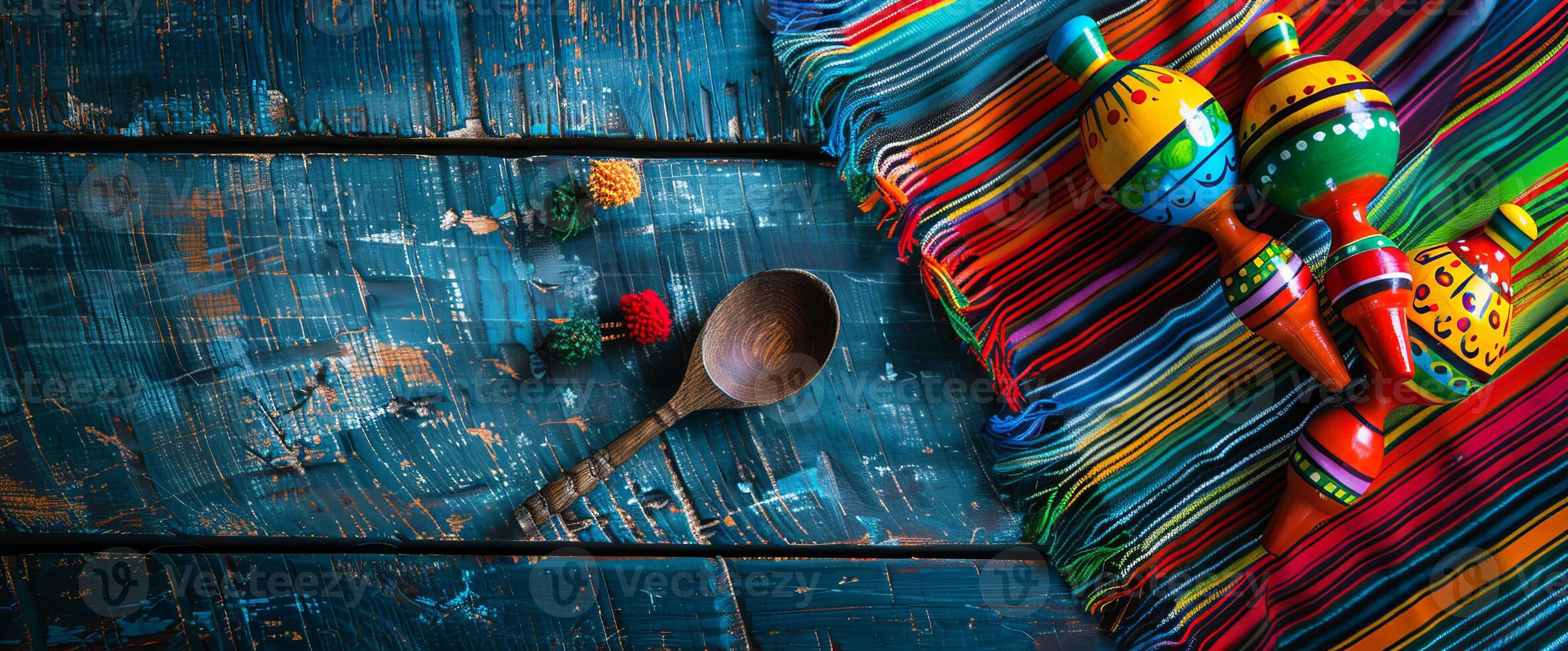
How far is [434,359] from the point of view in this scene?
3.09ft

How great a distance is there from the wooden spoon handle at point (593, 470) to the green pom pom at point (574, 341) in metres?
0.09

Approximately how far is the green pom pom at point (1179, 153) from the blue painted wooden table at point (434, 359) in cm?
27

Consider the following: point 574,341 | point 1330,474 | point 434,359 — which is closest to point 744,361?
point 574,341

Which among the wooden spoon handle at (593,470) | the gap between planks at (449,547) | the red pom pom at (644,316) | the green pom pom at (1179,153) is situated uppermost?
the green pom pom at (1179,153)

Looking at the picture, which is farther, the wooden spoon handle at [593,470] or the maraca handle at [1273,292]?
the wooden spoon handle at [593,470]

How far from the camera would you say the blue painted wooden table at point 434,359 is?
94 centimetres

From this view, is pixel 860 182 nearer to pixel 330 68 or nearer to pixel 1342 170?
pixel 1342 170

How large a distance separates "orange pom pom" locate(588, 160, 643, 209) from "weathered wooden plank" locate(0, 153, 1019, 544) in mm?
21

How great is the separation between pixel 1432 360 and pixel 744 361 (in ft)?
2.06


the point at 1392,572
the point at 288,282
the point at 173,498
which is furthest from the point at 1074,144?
the point at 173,498

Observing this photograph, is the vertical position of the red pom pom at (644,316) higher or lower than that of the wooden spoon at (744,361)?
higher

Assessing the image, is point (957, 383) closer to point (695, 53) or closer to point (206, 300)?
point (695, 53)

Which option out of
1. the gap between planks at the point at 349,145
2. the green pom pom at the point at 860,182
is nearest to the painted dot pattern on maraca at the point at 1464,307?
the green pom pom at the point at 860,182

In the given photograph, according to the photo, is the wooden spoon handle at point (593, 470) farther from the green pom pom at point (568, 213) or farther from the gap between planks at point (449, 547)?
the green pom pom at point (568, 213)
